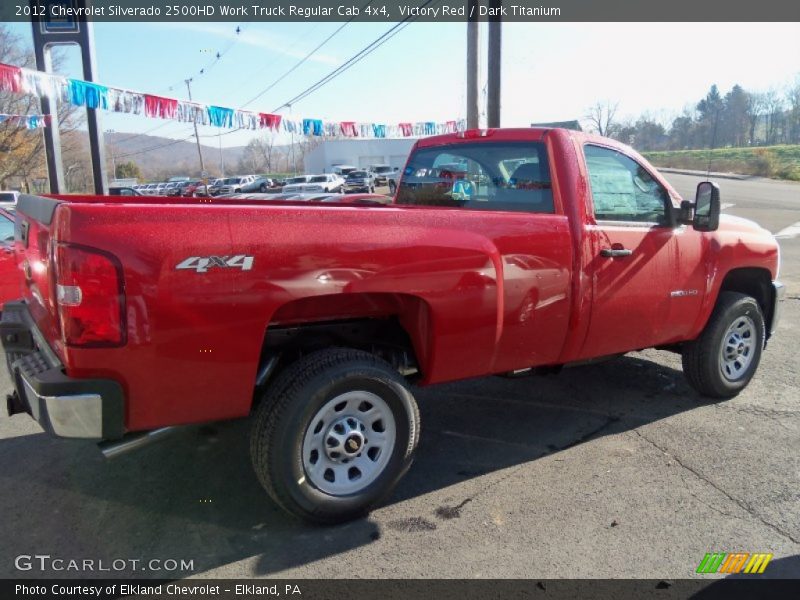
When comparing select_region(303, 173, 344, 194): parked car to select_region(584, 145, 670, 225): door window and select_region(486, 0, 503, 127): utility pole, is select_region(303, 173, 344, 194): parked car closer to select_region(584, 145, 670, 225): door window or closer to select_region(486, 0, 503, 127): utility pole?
select_region(486, 0, 503, 127): utility pole

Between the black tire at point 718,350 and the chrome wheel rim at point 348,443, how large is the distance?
2850 millimetres

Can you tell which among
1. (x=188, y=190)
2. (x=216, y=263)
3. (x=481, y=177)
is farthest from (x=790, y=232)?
(x=188, y=190)

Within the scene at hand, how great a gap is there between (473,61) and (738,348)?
8.62m

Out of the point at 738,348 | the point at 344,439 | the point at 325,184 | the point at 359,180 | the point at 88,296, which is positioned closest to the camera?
the point at 88,296

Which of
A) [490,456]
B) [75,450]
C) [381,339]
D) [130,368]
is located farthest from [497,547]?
[75,450]

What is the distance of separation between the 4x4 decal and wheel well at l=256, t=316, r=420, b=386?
57 centimetres

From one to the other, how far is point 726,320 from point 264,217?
150 inches

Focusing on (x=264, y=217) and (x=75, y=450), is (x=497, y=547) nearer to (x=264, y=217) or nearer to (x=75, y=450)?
(x=264, y=217)

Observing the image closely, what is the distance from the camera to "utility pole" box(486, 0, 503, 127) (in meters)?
11.5

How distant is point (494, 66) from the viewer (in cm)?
1182

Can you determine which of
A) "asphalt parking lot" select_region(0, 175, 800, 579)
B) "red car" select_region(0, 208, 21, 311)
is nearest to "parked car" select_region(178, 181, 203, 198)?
"red car" select_region(0, 208, 21, 311)

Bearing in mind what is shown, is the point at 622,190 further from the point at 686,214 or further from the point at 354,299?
the point at 354,299

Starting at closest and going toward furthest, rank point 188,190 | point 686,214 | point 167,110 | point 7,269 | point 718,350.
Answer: point 686,214 → point 718,350 → point 7,269 → point 167,110 → point 188,190

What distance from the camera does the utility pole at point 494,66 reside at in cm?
1154
